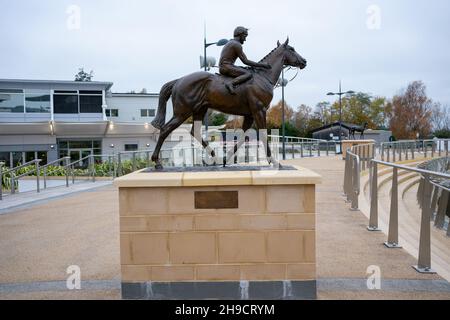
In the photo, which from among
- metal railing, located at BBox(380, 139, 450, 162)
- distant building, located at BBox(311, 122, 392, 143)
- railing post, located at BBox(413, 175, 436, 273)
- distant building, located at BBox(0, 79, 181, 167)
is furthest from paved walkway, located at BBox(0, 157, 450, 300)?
distant building, located at BBox(311, 122, 392, 143)

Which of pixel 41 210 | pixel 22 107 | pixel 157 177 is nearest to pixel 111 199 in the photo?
pixel 41 210

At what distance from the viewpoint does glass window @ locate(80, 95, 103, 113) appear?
33.5 m

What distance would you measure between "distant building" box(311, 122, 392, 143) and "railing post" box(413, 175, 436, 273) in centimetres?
3482

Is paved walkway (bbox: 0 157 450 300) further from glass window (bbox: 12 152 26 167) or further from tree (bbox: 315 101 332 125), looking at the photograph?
tree (bbox: 315 101 332 125)

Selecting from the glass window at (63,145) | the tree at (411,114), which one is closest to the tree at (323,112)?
the tree at (411,114)

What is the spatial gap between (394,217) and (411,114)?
53.0 m

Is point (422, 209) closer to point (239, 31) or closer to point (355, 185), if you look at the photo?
point (239, 31)

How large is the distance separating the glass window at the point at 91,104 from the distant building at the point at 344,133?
23.4m

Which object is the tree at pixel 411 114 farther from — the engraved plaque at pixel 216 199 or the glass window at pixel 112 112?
the engraved plaque at pixel 216 199

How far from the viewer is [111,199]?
11.1 metres

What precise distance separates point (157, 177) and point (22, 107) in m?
32.3

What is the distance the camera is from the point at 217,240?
4203mm

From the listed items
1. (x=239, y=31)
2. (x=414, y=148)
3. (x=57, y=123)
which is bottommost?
(x=414, y=148)

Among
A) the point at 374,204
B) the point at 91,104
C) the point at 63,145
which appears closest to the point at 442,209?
the point at 374,204
